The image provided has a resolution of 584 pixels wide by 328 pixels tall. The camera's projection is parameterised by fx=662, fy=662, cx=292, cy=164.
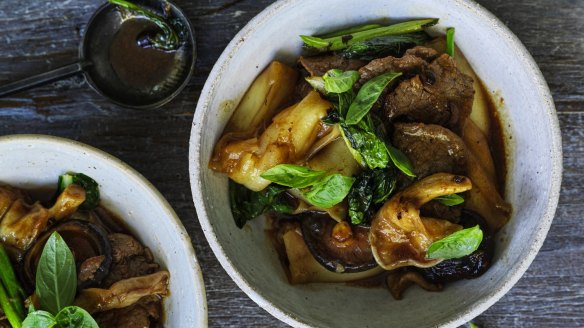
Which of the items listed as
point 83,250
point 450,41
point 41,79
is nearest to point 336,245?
point 450,41

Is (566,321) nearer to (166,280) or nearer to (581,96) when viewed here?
(581,96)

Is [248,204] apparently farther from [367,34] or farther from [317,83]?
[367,34]

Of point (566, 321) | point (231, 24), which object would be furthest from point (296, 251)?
point (566, 321)

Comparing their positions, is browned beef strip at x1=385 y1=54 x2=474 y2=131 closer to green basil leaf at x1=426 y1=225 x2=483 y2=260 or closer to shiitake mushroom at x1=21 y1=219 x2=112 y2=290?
green basil leaf at x1=426 y1=225 x2=483 y2=260

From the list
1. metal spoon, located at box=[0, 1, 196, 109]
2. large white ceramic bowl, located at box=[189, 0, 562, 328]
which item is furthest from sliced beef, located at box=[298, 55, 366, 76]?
metal spoon, located at box=[0, 1, 196, 109]

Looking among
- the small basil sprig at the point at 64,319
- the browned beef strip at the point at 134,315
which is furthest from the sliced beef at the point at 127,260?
the small basil sprig at the point at 64,319
